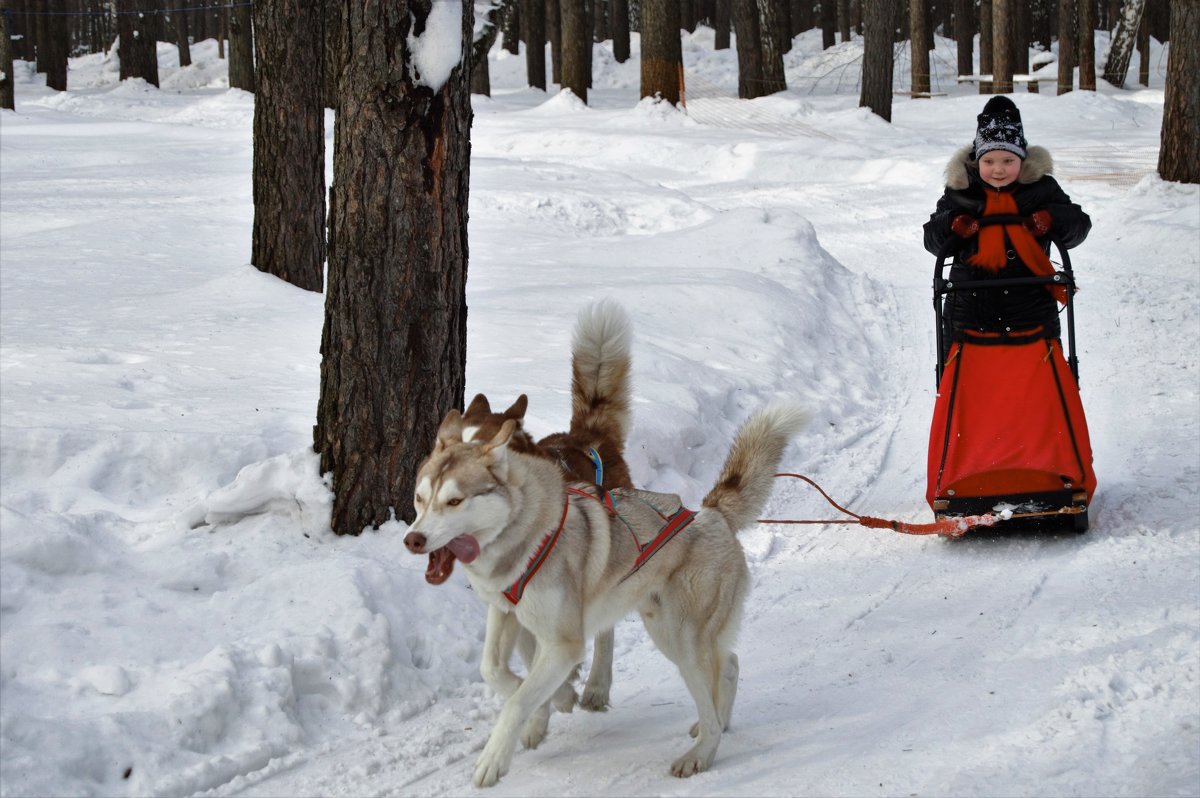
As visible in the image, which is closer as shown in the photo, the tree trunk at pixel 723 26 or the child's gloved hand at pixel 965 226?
the child's gloved hand at pixel 965 226

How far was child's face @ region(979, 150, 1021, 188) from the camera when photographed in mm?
6266

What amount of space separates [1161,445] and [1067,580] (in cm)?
245

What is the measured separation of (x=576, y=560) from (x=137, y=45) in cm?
3057


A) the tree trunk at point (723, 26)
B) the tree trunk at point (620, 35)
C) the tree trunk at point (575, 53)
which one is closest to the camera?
the tree trunk at point (575, 53)

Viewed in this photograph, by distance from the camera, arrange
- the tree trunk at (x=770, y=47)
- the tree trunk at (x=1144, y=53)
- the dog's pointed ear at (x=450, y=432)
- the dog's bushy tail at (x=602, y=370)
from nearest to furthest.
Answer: the dog's pointed ear at (x=450, y=432)
the dog's bushy tail at (x=602, y=370)
the tree trunk at (x=770, y=47)
the tree trunk at (x=1144, y=53)

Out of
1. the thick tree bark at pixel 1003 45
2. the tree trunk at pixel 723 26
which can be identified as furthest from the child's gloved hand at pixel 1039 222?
the tree trunk at pixel 723 26

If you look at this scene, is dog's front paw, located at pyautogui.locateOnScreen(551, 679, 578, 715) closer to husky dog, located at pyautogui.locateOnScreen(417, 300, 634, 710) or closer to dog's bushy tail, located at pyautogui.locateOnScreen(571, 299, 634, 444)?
husky dog, located at pyautogui.locateOnScreen(417, 300, 634, 710)

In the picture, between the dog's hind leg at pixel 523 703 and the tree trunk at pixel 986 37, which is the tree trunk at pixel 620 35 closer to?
the tree trunk at pixel 986 37

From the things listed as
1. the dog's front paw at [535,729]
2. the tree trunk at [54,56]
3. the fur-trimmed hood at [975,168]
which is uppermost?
the tree trunk at [54,56]

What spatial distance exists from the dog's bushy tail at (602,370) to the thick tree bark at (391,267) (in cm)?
66

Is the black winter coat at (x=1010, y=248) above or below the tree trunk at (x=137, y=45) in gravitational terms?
below

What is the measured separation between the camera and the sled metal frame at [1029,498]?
606cm

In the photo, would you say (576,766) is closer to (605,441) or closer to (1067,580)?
(605,441)

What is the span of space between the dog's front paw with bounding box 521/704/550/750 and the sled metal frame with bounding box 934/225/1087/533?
114 inches
